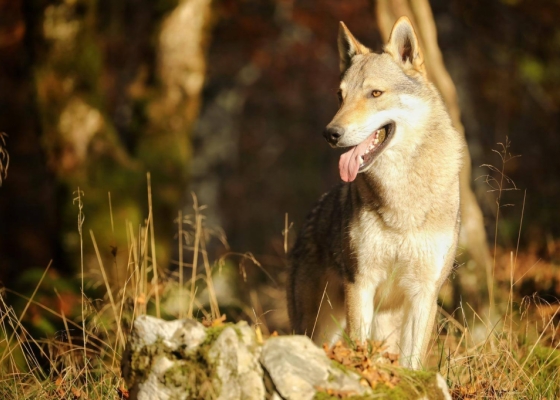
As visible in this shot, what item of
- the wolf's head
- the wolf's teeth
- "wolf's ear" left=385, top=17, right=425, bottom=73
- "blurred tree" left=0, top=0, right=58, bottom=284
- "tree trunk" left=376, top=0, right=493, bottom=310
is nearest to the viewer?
the wolf's head

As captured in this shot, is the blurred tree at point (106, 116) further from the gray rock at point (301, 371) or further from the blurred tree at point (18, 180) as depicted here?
the gray rock at point (301, 371)

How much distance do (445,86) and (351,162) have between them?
4044 millimetres

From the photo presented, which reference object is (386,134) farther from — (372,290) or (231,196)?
(231,196)

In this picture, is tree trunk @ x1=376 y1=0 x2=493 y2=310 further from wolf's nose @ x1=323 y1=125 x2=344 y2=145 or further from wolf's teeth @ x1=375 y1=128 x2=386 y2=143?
wolf's nose @ x1=323 y1=125 x2=344 y2=145

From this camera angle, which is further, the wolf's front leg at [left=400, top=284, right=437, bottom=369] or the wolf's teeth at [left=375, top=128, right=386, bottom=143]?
the wolf's teeth at [left=375, top=128, right=386, bottom=143]

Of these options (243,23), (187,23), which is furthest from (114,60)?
(187,23)

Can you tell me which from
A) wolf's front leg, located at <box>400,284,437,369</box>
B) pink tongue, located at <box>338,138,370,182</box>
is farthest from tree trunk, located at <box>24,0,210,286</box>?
wolf's front leg, located at <box>400,284,437,369</box>

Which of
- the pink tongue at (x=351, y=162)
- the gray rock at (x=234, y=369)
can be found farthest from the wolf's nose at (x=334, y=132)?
the gray rock at (x=234, y=369)

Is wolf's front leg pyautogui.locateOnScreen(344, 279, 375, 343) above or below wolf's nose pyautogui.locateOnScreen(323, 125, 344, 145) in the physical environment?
below

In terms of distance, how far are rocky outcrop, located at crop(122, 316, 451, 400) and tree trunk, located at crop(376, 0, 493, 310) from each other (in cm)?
516

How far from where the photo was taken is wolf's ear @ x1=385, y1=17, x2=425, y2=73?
5109mm

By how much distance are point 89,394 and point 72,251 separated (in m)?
4.69

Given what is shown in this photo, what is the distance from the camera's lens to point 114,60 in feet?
57.8

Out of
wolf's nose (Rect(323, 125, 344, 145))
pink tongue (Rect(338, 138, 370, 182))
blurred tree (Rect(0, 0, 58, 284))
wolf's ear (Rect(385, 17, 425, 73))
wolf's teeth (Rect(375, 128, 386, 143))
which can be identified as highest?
wolf's ear (Rect(385, 17, 425, 73))
